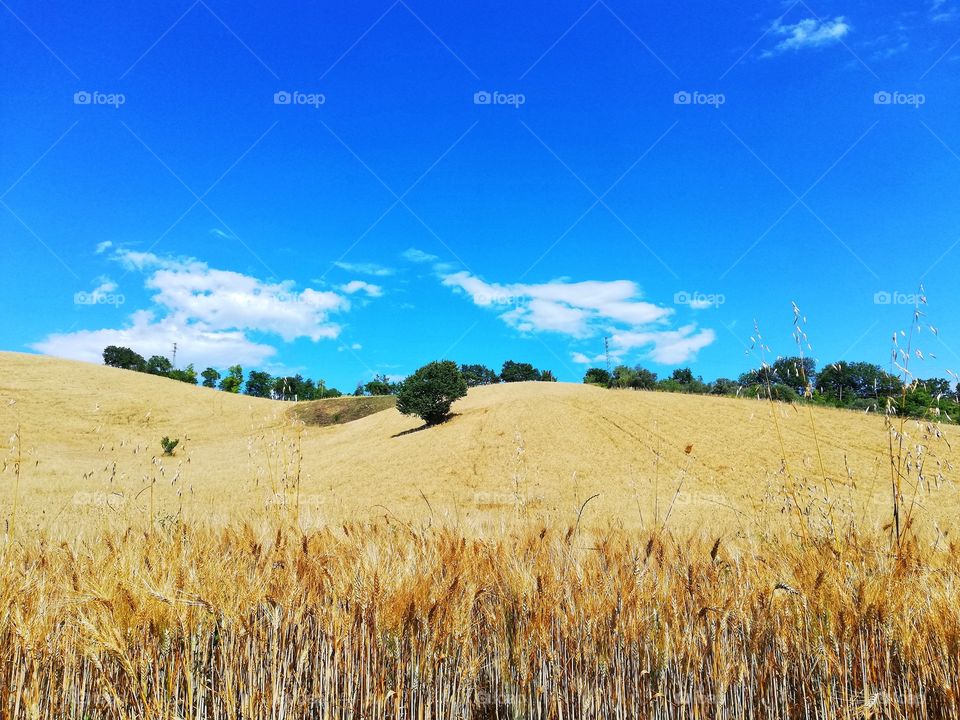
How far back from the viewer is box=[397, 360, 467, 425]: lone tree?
4775 cm

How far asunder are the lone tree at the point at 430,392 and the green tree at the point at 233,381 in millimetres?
81185

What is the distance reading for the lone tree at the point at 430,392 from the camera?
157 ft

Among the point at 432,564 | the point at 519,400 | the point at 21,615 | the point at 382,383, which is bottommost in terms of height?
the point at 21,615

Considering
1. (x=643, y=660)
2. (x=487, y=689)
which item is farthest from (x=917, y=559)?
(x=487, y=689)

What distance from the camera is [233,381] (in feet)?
393

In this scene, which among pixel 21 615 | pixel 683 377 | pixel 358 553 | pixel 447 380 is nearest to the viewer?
pixel 21 615

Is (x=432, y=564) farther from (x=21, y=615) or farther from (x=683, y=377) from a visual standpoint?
(x=683, y=377)

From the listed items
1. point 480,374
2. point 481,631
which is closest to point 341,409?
point 480,374

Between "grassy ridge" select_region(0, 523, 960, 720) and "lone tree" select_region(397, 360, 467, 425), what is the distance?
4420 cm

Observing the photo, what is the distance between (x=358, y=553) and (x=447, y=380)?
4457 centimetres

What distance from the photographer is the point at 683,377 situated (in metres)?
116
